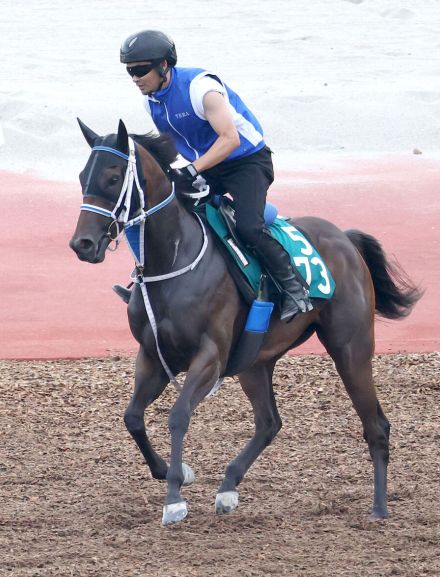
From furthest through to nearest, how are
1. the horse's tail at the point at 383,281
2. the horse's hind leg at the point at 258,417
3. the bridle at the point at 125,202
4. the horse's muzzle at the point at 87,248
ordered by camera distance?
the horse's tail at the point at 383,281 < the horse's hind leg at the point at 258,417 < the bridle at the point at 125,202 < the horse's muzzle at the point at 87,248

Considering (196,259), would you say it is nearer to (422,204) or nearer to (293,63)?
(422,204)

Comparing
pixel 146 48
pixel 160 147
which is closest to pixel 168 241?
pixel 160 147

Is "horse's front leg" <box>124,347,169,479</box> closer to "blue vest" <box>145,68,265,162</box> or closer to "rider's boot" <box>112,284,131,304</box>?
"rider's boot" <box>112,284,131,304</box>

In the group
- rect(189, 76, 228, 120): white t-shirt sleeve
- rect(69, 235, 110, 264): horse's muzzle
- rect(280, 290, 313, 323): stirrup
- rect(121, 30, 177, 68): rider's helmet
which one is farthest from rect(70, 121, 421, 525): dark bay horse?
rect(121, 30, 177, 68): rider's helmet

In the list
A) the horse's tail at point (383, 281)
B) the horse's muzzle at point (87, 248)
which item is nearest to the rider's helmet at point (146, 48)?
the horse's muzzle at point (87, 248)

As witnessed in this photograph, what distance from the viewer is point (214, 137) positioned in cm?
589

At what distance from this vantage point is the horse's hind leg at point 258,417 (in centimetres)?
628

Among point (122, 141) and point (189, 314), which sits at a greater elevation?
point (122, 141)

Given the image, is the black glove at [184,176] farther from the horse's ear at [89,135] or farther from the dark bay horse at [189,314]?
the horse's ear at [89,135]

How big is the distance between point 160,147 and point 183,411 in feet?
4.36

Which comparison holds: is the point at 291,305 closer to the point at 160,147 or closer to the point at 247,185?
the point at 247,185

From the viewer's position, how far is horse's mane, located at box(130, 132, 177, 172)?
18.7ft

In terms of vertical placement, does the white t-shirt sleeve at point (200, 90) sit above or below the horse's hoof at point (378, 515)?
above

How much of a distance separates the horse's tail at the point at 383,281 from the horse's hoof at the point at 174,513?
2.15 meters
